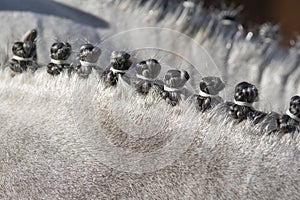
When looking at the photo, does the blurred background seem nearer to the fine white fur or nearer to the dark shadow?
the dark shadow

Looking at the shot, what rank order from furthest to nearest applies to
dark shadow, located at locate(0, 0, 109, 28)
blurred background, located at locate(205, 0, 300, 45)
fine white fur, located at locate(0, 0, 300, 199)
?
blurred background, located at locate(205, 0, 300, 45) → dark shadow, located at locate(0, 0, 109, 28) → fine white fur, located at locate(0, 0, 300, 199)

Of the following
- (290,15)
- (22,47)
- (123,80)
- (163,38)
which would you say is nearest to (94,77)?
(123,80)

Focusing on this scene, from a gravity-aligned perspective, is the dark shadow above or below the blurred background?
below

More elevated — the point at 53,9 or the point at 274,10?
the point at 274,10

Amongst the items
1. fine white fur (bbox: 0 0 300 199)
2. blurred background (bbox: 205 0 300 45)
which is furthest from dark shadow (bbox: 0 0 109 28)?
blurred background (bbox: 205 0 300 45)

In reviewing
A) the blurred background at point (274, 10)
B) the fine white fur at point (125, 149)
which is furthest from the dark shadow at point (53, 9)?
the blurred background at point (274, 10)

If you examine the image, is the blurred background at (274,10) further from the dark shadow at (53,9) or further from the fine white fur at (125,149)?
the fine white fur at (125,149)

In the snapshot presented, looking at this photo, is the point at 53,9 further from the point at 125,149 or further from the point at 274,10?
the point at 274,10

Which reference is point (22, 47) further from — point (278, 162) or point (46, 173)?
point (278, 162)

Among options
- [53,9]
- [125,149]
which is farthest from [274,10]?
[125,149]

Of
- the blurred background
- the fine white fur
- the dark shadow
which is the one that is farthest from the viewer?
the blurred background
